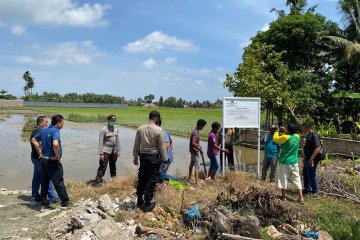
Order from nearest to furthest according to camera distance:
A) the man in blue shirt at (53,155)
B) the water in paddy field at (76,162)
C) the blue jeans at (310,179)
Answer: the man in blue shirt at (53,155), the blue jeans at (310,179), the water in paddy field at (76,162)

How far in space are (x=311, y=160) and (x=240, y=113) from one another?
2.64 meters

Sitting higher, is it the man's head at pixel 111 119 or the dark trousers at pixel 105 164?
the man's head at pixel 111 119

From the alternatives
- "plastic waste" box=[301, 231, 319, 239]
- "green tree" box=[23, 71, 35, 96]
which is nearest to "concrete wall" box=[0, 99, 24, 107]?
"green tree" box=[23, 71, 35, 96]

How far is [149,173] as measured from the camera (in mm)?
6469

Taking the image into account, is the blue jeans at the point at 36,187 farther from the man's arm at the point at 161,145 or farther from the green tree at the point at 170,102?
the green tree at the point at 170,102

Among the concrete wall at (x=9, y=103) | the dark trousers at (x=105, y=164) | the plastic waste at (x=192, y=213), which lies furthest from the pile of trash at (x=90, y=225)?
the concrete wall at (x=9, y=103)

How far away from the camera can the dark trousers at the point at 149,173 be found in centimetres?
644

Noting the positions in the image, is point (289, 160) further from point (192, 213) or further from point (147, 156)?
point (147, 156)

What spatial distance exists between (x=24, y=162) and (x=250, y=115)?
9.09m

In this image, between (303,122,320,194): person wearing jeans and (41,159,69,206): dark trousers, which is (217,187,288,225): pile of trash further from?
(41,159,69,206): dark trousers

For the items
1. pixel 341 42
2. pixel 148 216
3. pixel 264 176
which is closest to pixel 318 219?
pixel 148 216

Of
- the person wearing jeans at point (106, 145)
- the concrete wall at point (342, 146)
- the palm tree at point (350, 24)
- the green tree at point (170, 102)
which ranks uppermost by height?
the palm tree at point (350, 24)

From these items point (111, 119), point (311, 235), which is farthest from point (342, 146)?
point (311, 235)

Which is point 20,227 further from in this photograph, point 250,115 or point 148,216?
point 250,115
